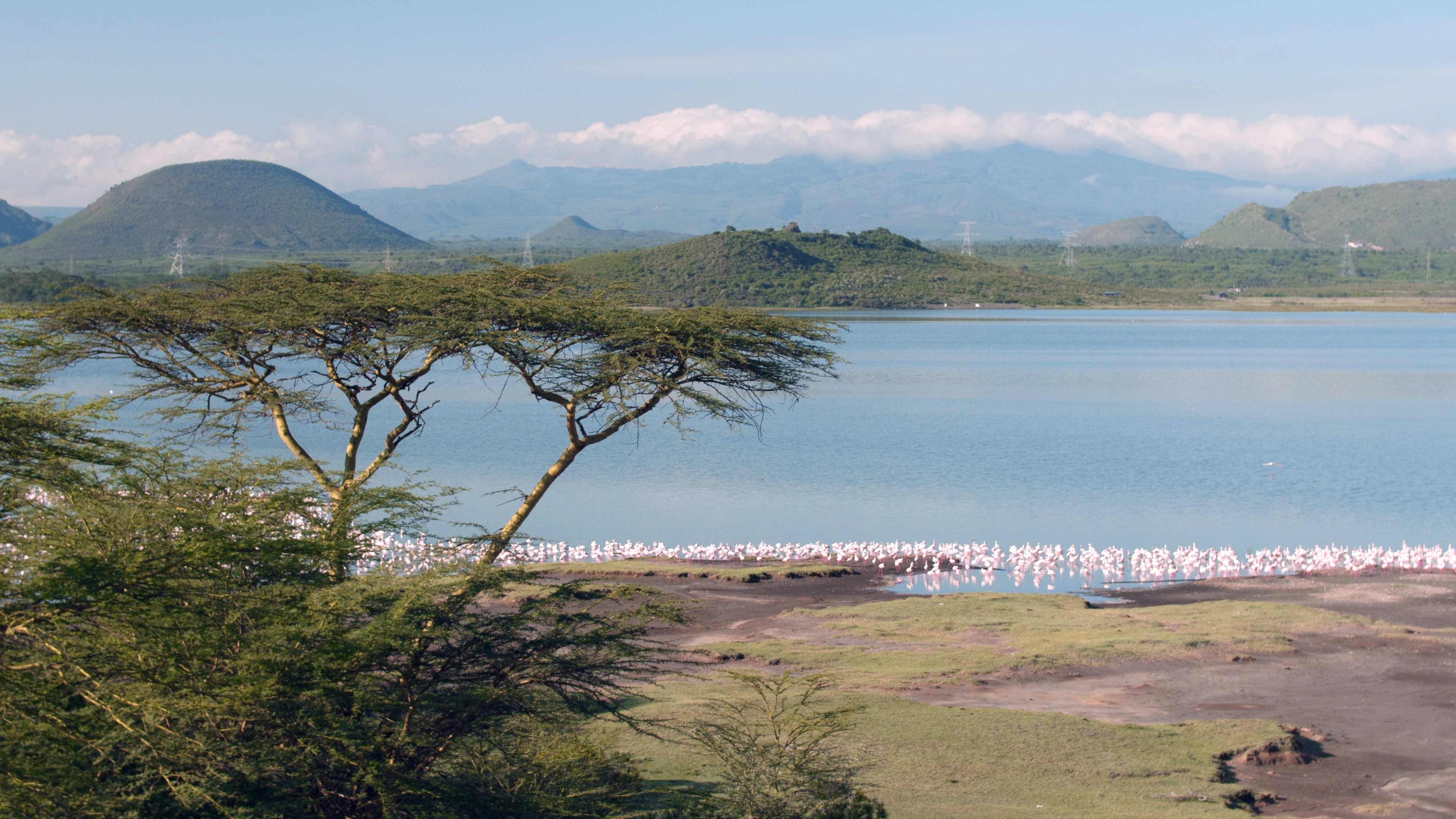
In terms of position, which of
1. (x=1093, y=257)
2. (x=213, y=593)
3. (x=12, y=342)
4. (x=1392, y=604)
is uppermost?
(x=1093, y=257)

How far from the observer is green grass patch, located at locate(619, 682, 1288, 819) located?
10445mm

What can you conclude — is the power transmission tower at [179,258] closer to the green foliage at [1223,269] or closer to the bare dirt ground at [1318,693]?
the bare dirt ground at [1318,693]

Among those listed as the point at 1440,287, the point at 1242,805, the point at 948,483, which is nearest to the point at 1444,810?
the point at 1242,805

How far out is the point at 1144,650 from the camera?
16094mm

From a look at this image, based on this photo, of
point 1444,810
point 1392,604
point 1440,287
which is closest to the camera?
point 1444,810

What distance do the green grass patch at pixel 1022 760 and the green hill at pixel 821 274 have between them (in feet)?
238

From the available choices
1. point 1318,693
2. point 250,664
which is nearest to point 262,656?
point 250,664

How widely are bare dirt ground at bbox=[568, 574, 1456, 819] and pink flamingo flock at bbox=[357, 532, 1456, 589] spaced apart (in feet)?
8.43

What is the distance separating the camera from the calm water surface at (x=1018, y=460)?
95.8 ft

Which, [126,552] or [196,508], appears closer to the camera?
[126,552]

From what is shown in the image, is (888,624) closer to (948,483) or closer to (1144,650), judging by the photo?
(1144,650)

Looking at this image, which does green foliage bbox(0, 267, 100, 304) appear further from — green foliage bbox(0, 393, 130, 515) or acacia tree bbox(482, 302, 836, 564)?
green foliage bbox(0, 393, 130, 515)

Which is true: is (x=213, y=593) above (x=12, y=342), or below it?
below

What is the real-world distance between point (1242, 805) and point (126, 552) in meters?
9.76
